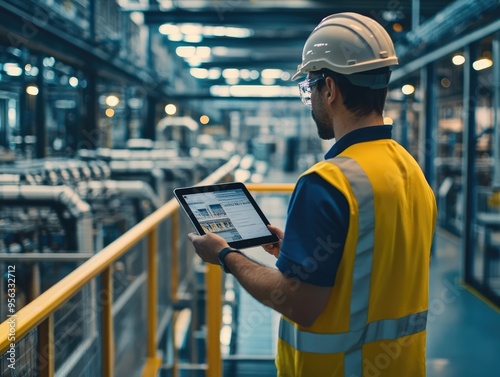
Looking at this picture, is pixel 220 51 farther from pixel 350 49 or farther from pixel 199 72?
pixel 350 49

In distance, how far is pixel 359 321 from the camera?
55.8 inches

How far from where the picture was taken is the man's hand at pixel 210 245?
1530mm

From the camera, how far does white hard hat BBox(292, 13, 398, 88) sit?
1435 mm

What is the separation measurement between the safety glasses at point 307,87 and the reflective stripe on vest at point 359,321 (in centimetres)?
23

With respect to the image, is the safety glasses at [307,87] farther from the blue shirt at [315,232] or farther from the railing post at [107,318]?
the railing post at [107,318]

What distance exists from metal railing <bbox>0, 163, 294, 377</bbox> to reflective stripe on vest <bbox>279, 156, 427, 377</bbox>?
A: 25.7 inches

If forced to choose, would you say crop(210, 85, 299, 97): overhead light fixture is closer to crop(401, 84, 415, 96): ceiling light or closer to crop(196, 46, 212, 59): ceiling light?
crop(196, 46, 212, 59): ceiling light

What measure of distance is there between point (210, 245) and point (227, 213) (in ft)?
0.52

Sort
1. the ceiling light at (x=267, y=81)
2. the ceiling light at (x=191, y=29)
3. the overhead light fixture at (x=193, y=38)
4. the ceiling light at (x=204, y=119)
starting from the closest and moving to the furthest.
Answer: the ceiling light at (x=191, y=29) < the overhead light fixture at (x=193, y=38) < the ceiling light at (x=267, y=81) < the ceiling light at (x=204, y=119)

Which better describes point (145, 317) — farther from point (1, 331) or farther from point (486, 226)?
point (486, 226)

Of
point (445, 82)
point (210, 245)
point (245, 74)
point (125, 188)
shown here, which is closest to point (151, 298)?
point (210, 245)

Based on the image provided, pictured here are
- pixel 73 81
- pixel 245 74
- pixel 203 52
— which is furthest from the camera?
pixel 245 74

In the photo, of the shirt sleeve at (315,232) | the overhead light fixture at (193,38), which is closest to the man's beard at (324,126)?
the shirt sleeve at (315,232)

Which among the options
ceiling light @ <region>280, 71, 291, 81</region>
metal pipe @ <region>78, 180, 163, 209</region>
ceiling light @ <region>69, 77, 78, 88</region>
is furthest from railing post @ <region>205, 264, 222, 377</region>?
ceiling light @ <region>280, 71, 291, 81</region>
